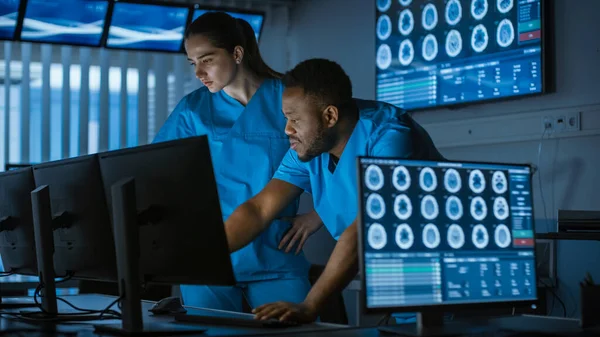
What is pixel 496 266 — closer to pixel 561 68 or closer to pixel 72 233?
pixel 72 233

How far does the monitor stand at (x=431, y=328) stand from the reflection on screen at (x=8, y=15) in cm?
362

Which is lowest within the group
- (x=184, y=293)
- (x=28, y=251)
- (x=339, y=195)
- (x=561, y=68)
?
(x=184, y=293)

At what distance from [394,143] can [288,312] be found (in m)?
0.48

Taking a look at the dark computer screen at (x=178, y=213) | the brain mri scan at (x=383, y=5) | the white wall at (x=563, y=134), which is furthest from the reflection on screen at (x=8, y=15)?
the dark computer screen at (x=178, y=213)

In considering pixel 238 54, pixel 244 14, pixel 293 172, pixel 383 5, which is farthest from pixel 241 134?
pixel 244 14

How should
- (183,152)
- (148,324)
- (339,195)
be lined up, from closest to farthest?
(183,152) → (148,324) → (339,195)

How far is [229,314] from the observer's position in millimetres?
2043

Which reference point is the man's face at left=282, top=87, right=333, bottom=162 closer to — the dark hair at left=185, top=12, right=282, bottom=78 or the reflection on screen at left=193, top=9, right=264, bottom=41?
the dark hair at left=185, top=12, right=282, bottom=78

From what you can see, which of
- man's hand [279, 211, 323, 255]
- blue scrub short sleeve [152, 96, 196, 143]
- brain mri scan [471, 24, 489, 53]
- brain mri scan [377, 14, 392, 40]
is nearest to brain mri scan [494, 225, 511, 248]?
man's hand [279, 211, 323, 255]

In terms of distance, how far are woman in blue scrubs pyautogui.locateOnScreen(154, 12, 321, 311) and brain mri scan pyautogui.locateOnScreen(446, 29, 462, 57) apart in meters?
1.65

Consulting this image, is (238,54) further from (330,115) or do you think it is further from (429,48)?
(429,48)

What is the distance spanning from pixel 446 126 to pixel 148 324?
2605 millimetres

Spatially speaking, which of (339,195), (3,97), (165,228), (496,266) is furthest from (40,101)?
(496,266)

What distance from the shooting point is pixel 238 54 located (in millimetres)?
2588
